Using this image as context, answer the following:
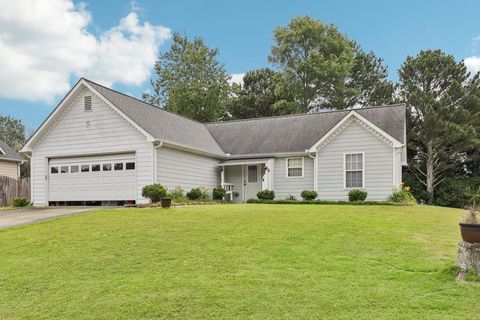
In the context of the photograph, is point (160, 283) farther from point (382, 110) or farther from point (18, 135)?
point (18, 135)

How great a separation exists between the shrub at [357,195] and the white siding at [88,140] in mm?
9541

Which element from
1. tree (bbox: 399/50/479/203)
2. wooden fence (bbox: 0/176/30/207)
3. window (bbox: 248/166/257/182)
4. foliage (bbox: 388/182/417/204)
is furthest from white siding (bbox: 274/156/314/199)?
wooden fence (bbox: 0/176/30/207)

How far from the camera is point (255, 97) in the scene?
46.8 m

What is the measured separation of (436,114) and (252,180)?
612 inches

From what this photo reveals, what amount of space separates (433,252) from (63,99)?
718 inches

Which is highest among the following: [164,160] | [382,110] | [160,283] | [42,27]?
[42,27]

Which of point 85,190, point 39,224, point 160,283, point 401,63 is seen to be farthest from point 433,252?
point 401,63

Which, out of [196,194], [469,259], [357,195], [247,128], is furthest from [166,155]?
[469,259]

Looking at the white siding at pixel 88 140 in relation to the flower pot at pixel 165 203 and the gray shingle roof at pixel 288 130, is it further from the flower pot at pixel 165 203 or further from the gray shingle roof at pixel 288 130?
the gray shingle roof at pixel 288 130

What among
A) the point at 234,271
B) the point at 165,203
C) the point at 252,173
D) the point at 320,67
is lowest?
the point at 234,271

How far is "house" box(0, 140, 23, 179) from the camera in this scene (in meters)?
31.7

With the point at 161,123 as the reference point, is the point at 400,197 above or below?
below

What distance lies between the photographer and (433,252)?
8.14 metres

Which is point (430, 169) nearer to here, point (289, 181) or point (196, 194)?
point (289, 181)
